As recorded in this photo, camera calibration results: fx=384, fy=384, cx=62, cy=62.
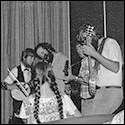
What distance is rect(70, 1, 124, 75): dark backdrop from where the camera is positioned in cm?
383

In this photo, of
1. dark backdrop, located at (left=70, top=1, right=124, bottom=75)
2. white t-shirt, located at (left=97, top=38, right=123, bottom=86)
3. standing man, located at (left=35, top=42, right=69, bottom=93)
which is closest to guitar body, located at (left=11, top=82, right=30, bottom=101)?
standing man, located at (left=35, top=42, right=69, bottom=93)

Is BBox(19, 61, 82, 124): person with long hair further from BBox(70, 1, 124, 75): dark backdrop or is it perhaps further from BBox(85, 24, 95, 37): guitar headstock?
BBox(70, 1, 124, 75): dark backdrop

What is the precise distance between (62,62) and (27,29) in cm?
126

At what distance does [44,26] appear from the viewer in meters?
→ 4.86

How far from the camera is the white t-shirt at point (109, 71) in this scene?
2.53m

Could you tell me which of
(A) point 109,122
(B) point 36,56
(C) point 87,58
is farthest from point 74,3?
(A) point 109,122

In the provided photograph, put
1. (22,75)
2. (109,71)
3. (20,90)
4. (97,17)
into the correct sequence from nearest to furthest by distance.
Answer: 1. (109,71)
2. (20,90)
3. (22,75)
4. (97,17)

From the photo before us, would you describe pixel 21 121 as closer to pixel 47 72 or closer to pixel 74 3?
pixel 47 72

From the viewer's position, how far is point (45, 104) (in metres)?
2.56

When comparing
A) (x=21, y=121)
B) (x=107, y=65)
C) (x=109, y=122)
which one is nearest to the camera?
(x=109, y=122)

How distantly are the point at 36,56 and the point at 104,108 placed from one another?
3.89 feet

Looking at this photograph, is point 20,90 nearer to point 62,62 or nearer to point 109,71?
point 62,62

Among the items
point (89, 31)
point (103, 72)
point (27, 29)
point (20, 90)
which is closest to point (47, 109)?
point (103, 72)

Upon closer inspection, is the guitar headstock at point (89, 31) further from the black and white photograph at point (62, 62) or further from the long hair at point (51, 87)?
the long hair at point (51, 87)
